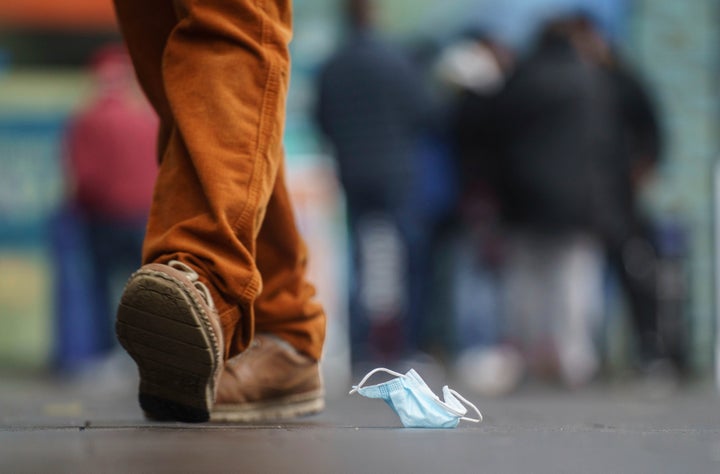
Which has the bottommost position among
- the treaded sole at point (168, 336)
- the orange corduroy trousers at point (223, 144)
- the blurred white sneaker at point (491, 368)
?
the blurred white sneaker at point (491, 368)

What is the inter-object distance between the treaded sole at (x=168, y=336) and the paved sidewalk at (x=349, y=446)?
0.11 metres

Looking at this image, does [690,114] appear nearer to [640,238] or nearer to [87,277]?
[640,238]

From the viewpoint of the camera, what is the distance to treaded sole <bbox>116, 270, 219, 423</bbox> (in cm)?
241

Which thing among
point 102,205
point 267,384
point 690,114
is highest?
point 690,114

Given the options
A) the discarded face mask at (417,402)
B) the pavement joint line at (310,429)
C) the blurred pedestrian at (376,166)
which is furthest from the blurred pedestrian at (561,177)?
the discarded face mask at (417,402)

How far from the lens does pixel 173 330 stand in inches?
95.3

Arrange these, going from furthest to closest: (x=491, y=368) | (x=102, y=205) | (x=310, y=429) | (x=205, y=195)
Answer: (x=491, y=368) < (x=102, y=205) < (x=310, y=429) < (x=205, y=195)

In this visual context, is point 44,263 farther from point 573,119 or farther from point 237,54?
point 237,54

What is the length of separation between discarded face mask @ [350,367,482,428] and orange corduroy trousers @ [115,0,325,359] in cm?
32

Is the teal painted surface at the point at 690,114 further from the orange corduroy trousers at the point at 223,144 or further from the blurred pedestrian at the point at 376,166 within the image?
the orange corduroy trousers at the point at 223,144

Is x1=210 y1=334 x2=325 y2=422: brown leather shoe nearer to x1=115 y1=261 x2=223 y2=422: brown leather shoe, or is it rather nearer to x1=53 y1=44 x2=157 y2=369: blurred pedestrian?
x1=115 y1=261 x2=223 y2=422: brown leather shoe

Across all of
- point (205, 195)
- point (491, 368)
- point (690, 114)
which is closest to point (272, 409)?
point (205, 195)

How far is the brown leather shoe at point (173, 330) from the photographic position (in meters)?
2.41

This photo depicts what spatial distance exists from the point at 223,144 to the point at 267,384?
616 millimetres
